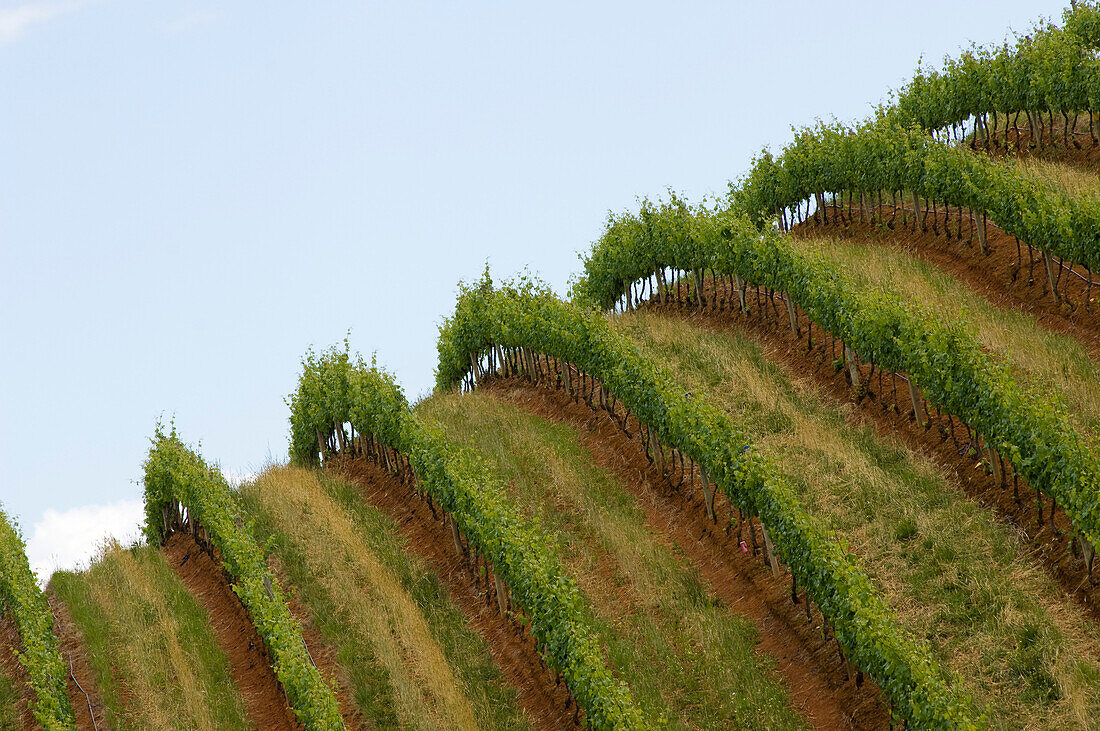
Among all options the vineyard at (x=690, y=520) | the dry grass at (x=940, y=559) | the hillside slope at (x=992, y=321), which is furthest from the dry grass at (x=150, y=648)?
the hillside slope at (x=992, y=321)

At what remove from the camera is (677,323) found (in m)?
35.7

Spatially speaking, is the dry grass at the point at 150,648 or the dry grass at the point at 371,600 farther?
the dry grass at the point at 150,648

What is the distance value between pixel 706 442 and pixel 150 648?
1400cm

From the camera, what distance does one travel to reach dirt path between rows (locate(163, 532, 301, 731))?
22297 mm

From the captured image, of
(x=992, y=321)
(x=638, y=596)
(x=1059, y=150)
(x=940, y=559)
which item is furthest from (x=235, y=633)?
(x=1059, y=150)

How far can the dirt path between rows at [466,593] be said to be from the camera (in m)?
21.3

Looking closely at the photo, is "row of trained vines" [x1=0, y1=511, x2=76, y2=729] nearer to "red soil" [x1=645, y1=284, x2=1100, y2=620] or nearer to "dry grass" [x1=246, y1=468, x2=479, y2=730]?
"dry grass" [x1=246, y1=468, x2=479, y2=730]

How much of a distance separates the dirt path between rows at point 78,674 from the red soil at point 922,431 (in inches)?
770

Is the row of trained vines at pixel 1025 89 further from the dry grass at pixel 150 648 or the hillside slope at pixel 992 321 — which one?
the dry grass at pixel 150 648

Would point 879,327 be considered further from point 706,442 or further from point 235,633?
point 235,633

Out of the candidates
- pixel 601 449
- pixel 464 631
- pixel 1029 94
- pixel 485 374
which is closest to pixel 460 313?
pixel 485 374

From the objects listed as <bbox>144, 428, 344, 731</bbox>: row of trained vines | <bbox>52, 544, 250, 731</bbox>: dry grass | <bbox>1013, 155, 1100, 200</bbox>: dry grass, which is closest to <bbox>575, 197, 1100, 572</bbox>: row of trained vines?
<bbox>1013, 155, 1100, 200</bbox>: dry grass

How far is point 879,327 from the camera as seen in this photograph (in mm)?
25656

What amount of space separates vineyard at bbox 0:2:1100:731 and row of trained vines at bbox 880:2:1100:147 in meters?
0.36
